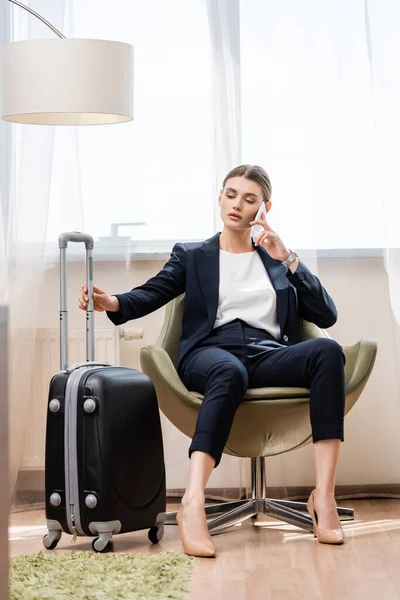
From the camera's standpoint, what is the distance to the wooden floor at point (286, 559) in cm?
236

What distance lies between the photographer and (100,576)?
246cm

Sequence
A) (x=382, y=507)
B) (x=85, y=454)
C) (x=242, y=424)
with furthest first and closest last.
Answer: (x=382, y=507) < (x=242, y=424) < (x=85, y=454)

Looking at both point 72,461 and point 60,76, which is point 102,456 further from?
point 60,76

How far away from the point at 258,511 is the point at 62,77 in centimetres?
141

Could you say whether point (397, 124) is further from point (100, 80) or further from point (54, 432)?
point (54, 432)

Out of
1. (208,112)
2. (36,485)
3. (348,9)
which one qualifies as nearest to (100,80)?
(208,112)

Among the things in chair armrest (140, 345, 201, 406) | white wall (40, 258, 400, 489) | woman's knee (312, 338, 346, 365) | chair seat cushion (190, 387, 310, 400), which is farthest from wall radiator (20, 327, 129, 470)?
woman's knee (312, 338, 346, 365)

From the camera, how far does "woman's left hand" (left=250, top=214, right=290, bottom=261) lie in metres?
3.10

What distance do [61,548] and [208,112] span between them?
165 cm

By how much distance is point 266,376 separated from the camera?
3.07m

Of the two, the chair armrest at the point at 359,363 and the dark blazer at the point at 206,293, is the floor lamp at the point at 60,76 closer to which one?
the dark blazer at the point at 206,293

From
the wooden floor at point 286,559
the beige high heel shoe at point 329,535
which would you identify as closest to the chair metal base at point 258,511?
the wooden floor at point 286,559

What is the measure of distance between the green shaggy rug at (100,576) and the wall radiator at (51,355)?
941 millimetres

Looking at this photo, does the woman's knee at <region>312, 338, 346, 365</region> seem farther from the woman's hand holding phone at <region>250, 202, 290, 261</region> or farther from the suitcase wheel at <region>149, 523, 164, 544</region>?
the suitcase wheel at <region>149, 523, 164, 544</region>
